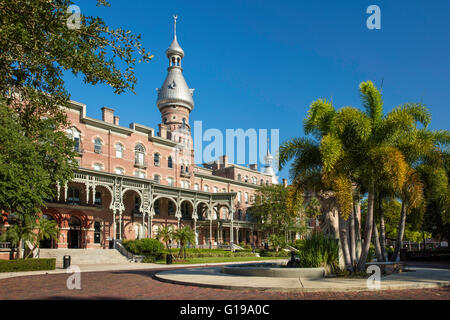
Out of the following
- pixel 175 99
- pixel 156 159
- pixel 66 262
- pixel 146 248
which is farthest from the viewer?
pixel 175 99

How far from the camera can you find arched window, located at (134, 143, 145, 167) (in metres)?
43.6

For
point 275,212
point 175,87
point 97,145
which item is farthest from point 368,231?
point 175,87

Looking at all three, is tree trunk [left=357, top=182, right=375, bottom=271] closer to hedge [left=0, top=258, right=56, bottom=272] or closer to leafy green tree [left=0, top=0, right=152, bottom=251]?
leafy green tree [left=0, top=0, right=152, bottom=251]

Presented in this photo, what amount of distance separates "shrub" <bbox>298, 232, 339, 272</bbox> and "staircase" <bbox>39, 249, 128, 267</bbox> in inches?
777

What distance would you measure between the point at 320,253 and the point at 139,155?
32.4m

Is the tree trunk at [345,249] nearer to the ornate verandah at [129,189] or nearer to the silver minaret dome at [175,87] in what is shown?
the ornate verandah at [129,189]

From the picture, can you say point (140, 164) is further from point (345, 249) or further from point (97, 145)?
point (345, 249)

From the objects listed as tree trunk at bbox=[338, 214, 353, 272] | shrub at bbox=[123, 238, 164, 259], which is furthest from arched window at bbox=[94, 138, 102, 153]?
tree trunk at bbox=[338, 214, 353, 272]

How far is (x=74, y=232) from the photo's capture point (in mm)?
36438

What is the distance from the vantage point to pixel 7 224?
30781mm

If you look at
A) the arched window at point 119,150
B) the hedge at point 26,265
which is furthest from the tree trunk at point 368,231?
the arched window at point 119,150
